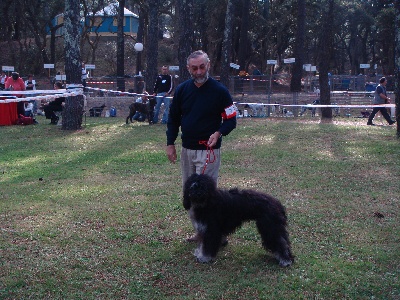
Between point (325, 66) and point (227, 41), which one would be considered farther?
point (227, 41)

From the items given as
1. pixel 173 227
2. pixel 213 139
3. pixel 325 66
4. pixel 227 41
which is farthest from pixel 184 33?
pixel 213 139

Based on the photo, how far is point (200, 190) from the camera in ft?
17.6

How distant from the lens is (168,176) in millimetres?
10289

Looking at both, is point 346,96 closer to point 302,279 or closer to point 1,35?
point 302,279

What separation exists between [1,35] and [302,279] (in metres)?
46.0

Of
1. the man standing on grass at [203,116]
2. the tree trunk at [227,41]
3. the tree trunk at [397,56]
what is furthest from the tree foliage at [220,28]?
the man standing on grass at [203,116]

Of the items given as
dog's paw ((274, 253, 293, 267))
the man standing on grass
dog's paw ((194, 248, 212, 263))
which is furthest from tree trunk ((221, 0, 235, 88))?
dog's paw ((274, 253, 293, 267))

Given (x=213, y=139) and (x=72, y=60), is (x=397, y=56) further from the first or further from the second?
(x=213, y=139)

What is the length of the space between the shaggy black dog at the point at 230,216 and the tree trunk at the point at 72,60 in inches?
503

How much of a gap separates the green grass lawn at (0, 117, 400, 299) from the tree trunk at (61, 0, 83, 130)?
410 cm

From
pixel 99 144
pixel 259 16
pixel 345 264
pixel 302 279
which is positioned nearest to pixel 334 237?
pixel 345 264

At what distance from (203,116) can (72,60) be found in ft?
42.3

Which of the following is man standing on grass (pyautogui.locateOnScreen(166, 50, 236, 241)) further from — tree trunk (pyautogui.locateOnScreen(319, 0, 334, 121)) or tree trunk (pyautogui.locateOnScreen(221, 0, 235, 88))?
tree trunk (pyautogui.locateOnScreen(221, 0, 235, 88))

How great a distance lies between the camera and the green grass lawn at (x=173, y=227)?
5168 mm
